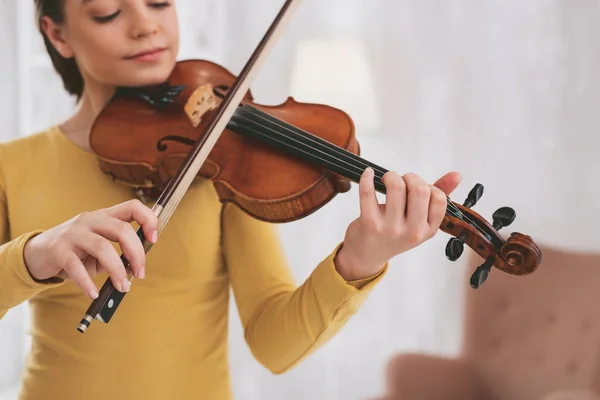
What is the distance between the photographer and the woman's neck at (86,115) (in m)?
0.90

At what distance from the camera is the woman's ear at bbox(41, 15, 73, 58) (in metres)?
0.87

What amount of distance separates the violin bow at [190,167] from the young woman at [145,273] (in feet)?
0.52

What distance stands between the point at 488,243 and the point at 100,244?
0.39 meters

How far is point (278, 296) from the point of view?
0.84 m

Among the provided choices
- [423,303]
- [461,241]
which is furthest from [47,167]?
[423,303]

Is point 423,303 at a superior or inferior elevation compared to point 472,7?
inferior

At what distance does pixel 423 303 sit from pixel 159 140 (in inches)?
46.1

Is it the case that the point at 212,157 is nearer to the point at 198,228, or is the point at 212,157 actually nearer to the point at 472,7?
the point at 198,228

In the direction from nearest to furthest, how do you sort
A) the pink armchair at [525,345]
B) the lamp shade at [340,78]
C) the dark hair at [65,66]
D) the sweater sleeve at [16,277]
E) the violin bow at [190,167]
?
the violin bow at [190,167] < the sweater sleeve at [16,277] < the dark hair at [65,66] < the pink armchair at [525,345] < the lamp shade at [340,78]

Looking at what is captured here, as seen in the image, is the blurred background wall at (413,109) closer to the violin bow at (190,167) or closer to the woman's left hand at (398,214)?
the violin bow at (190,167)

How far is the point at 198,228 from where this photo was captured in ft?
2.82

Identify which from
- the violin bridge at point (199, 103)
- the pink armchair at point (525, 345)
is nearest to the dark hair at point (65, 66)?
the violin bridge at point (199, 103)

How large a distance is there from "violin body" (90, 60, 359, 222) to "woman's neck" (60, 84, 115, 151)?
0.12 ft

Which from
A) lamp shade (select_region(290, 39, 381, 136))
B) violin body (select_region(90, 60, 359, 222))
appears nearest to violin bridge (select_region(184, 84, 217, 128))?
violin body (select_region(90, 60, 359, 222))
